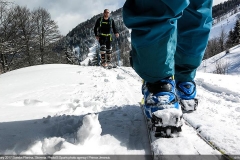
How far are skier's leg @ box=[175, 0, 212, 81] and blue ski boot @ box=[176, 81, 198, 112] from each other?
2.1 inches

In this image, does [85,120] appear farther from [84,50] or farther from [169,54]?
[84,50]

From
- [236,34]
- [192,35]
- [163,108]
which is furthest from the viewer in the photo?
[236,34]

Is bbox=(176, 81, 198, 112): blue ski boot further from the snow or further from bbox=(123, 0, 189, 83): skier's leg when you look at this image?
bbox=(123, 0, 189, 83): skier's leg

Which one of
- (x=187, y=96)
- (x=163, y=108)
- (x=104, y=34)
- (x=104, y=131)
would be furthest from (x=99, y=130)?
(x=104, y=34)

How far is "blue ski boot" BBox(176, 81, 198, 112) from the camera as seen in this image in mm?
1383

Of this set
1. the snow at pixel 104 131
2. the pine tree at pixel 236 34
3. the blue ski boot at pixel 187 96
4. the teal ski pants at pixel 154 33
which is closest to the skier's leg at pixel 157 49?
the teal ski pants at pixel 154 33

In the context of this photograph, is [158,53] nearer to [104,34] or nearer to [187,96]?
Result: [187,96]

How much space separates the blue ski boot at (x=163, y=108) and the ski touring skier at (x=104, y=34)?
598 cm

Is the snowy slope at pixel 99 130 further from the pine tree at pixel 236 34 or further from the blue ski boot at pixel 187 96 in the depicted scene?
the pine tree at pixel 236 34

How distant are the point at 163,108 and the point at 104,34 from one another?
6343 millimetres

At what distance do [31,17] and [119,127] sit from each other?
2300 cm

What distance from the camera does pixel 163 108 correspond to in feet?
3.34

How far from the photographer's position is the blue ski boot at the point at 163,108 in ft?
3.17

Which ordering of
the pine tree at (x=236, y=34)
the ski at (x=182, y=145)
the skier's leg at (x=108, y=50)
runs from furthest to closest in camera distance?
1. the pine tree at (x=236, y=34)
2. the skier's leg at (x=108, y=50)
3. the ski at (x=182, y=145)
